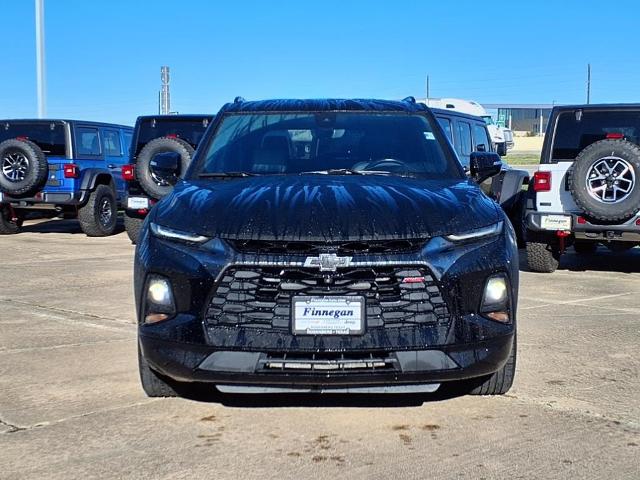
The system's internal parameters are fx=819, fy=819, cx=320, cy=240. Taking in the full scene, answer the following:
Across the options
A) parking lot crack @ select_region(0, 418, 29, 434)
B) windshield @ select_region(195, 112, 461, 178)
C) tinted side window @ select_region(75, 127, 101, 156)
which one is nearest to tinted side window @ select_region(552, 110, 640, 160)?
windshield @ select_region(195, 112, 461, 178)

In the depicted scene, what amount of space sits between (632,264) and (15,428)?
8501 mm

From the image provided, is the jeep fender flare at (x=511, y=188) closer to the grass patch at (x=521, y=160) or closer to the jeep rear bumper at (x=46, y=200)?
the jeep rear bumper at (x=46, y=200)

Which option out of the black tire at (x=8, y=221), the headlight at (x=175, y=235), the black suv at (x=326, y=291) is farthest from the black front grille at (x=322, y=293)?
the black tire at (x=8, y=221)

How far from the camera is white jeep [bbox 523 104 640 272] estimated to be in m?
8.01

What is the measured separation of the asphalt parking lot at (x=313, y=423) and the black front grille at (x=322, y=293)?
1.94 ft

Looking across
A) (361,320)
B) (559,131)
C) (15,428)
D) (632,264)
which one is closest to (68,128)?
(559,131)

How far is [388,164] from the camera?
4793 millimetres

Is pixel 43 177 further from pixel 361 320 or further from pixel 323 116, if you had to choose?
pixel 361 320

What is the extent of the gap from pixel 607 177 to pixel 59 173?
8.70 meters

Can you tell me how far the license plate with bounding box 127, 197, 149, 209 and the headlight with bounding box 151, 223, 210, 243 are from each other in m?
7.47

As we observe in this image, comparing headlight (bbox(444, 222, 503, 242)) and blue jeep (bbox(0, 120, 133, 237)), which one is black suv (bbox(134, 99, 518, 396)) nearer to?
headlight (bbox(444, 222, 503, 242))

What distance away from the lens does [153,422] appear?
4.01 meters

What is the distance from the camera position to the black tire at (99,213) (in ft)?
44.7

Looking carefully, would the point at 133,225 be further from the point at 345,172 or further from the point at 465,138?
the point at 345,172
